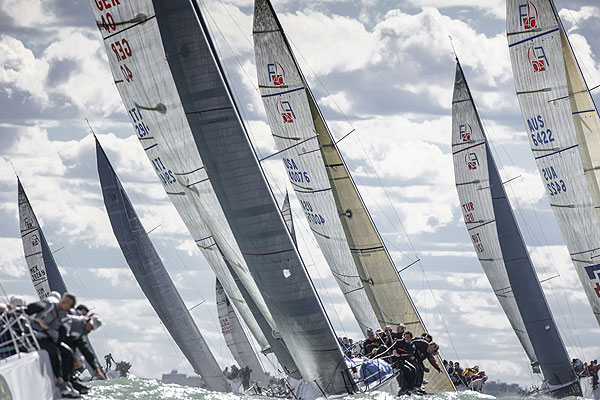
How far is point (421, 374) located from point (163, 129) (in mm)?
7626

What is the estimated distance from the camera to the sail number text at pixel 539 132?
27.2 metres

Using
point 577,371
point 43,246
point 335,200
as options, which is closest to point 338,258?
point 335,200

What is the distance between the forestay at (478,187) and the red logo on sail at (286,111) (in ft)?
22.0

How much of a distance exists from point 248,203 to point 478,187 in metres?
14.9

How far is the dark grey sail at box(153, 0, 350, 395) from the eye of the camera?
1775 cm

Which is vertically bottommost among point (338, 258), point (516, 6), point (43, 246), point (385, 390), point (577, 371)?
point (577, 371)

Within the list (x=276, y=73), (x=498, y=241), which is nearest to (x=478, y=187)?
(x=498, y=241)

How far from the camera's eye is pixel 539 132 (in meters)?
27.5

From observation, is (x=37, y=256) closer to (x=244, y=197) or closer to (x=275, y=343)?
(x=275, y=343)

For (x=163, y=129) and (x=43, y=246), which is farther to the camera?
(x=43, y=246)

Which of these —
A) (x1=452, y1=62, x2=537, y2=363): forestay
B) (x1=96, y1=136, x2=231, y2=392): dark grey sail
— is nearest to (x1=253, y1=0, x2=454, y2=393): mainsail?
(x1=452, y1=62, x2=537, y2=363): forestay

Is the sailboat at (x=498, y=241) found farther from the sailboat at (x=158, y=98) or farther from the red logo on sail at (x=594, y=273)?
the sailboat at (x=158, y=98)

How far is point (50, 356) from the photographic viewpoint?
38.3ft

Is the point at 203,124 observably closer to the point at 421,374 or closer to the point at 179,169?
the point at 179,169
